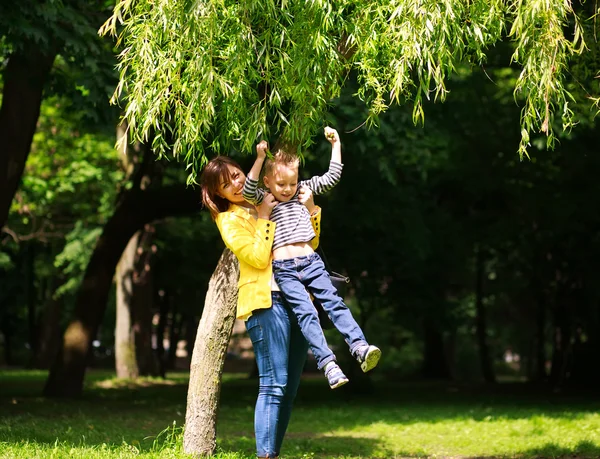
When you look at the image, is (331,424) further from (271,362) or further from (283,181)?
(283,181)

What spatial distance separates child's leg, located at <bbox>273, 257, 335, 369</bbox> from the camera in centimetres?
542

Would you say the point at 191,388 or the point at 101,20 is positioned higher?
the point at 101,20

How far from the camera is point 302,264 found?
563 cm

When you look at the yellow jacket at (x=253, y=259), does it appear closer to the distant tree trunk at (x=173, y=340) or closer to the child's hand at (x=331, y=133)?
the child's hand at (x=331, y=133)

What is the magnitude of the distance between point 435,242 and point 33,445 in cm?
1528

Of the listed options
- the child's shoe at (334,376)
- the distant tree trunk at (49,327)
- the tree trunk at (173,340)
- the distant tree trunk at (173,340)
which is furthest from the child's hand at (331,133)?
the distant tree trunk at (173,340)

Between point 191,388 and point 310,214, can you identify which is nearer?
point 310,214

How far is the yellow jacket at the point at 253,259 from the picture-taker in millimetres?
5629

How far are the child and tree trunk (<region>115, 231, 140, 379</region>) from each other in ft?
57.5

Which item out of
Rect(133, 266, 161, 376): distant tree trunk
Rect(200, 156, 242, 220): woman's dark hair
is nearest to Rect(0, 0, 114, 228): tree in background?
Rect(200, 156, 242, 220): woman's dark hair

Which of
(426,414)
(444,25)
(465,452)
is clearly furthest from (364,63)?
(426,414)

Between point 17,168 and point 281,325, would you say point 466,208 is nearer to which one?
point 17,168

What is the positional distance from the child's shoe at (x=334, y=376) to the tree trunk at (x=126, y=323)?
1809cm

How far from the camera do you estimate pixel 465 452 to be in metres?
9.83
